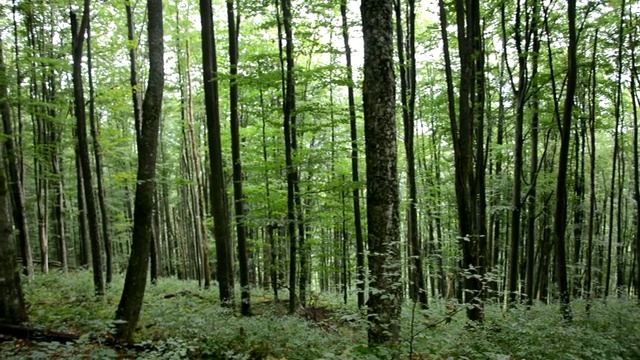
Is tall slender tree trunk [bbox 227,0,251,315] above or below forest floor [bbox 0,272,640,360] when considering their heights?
above

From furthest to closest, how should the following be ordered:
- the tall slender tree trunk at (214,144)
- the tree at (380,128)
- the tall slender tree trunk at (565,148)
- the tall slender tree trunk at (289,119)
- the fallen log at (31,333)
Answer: the tall slender tree trunk at (289,119)
the tall slender tree trunk at (214,144)
the tall slender tree trunk at (565,148)
the fallen log at (31,333)
the tree at (380,128)

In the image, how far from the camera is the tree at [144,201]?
6.42 meters

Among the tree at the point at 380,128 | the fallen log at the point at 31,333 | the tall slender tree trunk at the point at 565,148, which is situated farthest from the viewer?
the tall slender tree trunk at the point at 565,148

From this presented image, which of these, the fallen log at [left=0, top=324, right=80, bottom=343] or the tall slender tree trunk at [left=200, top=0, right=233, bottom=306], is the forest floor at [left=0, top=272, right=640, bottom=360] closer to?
the fallen log at [left=0, top=324, right=80, bottom=343]

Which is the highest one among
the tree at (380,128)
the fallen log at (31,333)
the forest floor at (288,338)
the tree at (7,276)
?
the tree at (380,128)

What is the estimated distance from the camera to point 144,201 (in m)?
6.57

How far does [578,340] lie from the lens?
22.2 feet

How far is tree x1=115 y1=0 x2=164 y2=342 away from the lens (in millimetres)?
6422

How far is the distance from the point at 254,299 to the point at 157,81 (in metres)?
9.52

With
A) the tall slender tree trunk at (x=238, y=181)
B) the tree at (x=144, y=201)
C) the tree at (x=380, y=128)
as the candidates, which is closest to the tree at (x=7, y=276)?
the tree at (x=144, y=201)

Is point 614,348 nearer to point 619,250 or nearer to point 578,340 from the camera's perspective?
point 578,340

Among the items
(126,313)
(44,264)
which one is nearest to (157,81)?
(126,313)

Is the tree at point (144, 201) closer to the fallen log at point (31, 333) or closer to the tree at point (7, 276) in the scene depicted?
the fallen log at point (31, 333)

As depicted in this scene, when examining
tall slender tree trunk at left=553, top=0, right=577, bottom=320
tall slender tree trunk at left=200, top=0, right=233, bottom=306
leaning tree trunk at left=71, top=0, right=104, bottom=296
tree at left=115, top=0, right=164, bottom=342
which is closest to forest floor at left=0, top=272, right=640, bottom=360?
tree at left=115, top=0, right=164, bottom=342
